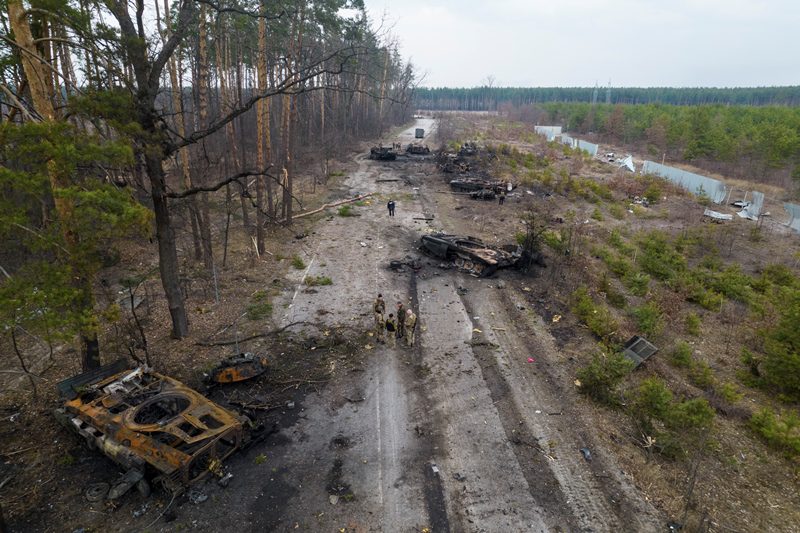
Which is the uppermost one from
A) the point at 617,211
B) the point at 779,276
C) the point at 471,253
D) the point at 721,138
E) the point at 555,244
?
the point at 721,138

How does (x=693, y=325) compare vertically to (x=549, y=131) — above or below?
below

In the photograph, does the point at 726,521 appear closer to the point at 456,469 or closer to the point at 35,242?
the point at 456,469

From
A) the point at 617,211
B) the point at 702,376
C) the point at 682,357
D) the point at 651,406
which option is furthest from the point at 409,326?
the point at 617,211

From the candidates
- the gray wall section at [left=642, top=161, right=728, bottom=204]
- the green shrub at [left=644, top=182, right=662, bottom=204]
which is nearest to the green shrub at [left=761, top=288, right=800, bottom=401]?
the green shrub at [left=644, top=182, right=662, bottom=204]

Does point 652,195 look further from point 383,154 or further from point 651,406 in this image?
point 651,406

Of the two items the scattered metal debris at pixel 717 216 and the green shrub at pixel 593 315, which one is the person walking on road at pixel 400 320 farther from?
the scattered metal debris at pixel 717 216

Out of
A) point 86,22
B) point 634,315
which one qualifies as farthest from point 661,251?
point 86,22

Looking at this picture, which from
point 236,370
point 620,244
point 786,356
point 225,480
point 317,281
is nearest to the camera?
point 225,480

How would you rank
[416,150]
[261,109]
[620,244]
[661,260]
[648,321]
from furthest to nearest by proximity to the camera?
1. [416,150]
2. [620,244]
3. [661,260]
4. [261,109]
5. [648,321]
